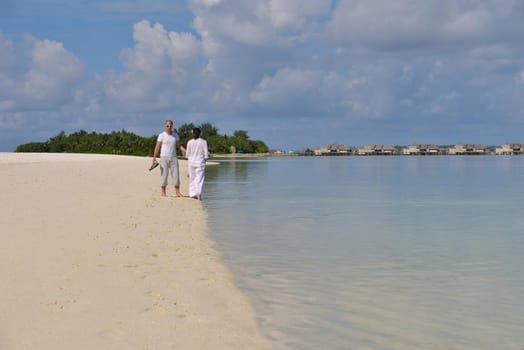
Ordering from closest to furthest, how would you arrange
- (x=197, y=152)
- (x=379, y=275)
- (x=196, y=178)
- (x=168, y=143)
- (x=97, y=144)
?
(x=379, y=275) < (x=197, y=152) < (x=168, y=143) < (x=196, y=178) < (x=97, y=144)

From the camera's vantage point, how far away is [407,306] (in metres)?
5.38

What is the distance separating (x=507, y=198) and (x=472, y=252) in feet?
39.4

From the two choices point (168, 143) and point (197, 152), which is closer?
point (197, 152)

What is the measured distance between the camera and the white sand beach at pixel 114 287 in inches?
165

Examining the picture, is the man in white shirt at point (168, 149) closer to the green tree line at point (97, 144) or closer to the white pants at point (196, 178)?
the white pants at point (196, 178)

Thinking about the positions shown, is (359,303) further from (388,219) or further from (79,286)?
(388,219)

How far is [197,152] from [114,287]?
10.4 m

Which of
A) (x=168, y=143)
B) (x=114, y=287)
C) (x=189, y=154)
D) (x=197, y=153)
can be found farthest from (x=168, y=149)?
(x=114, y=287)

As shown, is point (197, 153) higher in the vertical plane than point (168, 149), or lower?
lower

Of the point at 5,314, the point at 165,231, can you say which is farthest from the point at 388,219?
the point at 5,314

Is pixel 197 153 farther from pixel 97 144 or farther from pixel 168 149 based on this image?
pixel 97 144

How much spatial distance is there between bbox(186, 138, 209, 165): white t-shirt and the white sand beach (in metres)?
4.78

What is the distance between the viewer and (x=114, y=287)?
5.62 metres

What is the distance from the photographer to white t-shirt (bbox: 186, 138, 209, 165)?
51.6 feet
